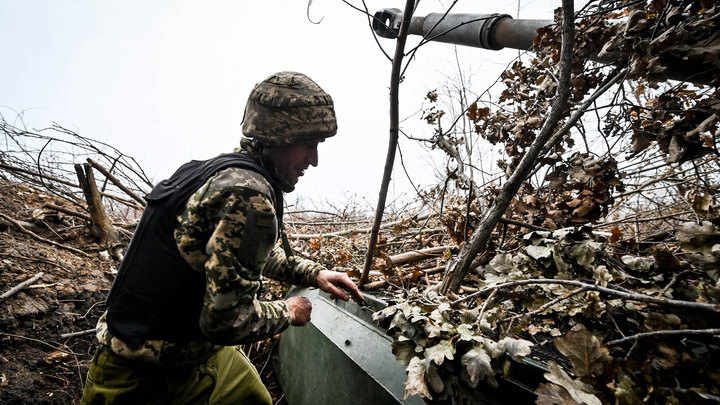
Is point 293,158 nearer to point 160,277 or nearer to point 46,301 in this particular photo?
point 160,277

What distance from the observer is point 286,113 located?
1713 mm

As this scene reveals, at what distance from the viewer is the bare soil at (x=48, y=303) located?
2.29 m

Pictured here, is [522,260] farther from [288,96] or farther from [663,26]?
[288,96]

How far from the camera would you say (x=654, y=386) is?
2.48ft

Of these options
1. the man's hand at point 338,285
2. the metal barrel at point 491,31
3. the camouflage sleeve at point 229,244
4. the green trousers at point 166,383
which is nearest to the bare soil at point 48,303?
the green trousers at point 166,383

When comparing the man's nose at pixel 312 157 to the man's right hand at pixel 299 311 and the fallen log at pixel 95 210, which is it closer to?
the man's right hand at pixel 299 311

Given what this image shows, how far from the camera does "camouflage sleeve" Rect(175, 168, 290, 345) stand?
1.31 m

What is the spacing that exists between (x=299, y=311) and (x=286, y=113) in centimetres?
107

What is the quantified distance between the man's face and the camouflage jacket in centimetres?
34

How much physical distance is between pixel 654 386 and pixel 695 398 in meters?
0.07

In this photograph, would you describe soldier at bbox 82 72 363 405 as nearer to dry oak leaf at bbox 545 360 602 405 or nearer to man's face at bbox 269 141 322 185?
man's face at bbox 269 141 322 185

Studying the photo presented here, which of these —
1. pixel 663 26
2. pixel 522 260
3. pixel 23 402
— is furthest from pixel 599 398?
pixel 23 402

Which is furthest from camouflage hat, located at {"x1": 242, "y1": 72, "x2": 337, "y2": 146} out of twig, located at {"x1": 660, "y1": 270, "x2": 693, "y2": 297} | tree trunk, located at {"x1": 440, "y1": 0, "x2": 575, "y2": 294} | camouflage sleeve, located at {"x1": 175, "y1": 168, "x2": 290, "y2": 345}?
twig, located at {"x1": 660, "y1": 270, "x2": 693, "y2": 297}

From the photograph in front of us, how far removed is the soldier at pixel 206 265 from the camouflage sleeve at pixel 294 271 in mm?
292
